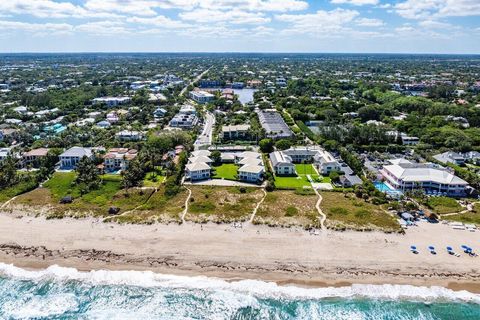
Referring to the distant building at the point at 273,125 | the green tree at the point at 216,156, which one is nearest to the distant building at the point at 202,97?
the distant building at the point at 273,125

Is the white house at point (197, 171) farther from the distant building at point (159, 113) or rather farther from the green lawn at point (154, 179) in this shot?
the distant building at point (159, 113)

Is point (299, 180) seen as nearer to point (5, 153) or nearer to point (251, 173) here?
point (251, 173)

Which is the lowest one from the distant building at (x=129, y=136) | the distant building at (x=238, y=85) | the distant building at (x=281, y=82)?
the distant building at (x=129, y=136)

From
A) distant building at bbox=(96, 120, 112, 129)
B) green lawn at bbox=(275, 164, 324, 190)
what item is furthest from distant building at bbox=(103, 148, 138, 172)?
distant building at bbox=(96, 120, 112, 129)

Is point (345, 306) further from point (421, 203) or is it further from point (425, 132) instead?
point (425, 132)

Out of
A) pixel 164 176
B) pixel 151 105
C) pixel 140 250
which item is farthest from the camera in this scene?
pixel 151 105

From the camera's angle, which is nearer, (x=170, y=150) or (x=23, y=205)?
(x=23, y=205)

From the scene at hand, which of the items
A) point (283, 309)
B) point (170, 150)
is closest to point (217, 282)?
point (283, 309)

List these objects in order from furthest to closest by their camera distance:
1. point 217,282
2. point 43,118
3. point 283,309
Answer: point 43,118, point 217,282, point 283,309
